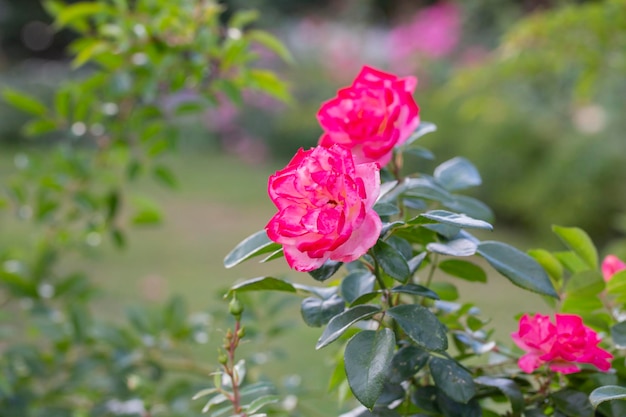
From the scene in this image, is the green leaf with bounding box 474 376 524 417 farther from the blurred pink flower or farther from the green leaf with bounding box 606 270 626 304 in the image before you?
the blurred pink flower

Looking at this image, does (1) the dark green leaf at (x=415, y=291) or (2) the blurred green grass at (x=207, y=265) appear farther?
(2) the blurred green grass at (x=207, y=265)

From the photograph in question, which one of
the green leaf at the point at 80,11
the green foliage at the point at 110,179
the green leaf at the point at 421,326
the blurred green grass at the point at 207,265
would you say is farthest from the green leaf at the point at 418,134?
the blurred green grass at the point at 207,265

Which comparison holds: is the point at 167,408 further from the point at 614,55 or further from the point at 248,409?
the point at 614,55

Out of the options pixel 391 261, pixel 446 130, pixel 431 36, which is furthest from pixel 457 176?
pixel 431 36

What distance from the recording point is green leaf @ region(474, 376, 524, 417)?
2.05 feet

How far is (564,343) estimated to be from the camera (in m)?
0.61

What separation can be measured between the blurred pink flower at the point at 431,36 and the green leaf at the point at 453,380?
21.3 feet

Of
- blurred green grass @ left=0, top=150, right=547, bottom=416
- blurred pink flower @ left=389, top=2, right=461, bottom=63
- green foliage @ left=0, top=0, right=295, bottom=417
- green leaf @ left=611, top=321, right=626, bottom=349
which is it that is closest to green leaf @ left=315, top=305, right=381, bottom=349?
green leaf @ left=611, top=321, right=626, bottom=349

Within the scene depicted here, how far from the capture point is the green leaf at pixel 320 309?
1.97 feet

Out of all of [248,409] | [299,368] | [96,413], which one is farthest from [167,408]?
[299,368]

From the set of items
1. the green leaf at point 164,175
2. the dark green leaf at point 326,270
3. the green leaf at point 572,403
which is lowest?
the green leaf at point 572,403

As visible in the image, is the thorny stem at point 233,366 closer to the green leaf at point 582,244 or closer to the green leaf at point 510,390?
the green leaf at point 510,390

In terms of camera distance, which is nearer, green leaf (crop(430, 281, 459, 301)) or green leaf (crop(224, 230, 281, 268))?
green leaf (crop(224, 230, 281, 268))

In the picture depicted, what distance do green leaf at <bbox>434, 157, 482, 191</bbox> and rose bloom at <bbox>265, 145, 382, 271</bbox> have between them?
9.6 inches
